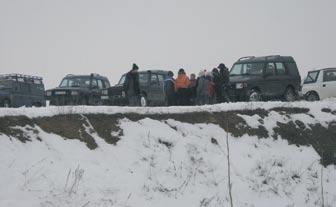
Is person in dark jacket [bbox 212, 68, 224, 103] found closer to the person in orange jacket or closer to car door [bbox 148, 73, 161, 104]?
the person in orange jacket

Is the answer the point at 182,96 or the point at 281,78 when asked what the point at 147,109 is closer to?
the point at 182,96

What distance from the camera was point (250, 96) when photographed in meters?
19.0

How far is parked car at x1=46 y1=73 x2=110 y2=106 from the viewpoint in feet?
69.9

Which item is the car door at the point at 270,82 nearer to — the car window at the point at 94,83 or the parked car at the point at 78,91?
the parked car at the point at 78,91

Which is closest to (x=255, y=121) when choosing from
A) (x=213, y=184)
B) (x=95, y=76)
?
(x=213, y=184)

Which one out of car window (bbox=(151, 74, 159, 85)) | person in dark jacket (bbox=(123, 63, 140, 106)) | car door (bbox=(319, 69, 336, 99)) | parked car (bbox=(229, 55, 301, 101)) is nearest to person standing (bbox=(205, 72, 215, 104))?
parked car (bbox=(229, 55, 301, 101))

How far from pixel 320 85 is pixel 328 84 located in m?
0.33

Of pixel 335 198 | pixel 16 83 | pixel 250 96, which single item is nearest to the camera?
pixel 335 198

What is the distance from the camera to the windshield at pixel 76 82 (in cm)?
2295

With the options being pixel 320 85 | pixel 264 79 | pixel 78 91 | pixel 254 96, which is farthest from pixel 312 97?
pixel 78 91

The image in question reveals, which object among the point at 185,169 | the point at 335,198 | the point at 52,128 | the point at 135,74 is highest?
the point at 135,74

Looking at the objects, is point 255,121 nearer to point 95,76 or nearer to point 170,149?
point 170,149

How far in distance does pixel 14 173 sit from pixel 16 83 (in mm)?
18318

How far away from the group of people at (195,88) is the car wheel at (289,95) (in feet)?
10.7
